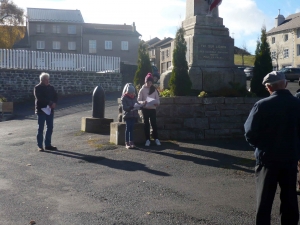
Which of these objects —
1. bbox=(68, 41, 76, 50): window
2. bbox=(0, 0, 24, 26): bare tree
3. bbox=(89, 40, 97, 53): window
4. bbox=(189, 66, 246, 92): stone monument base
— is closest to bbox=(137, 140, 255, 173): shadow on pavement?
bbox=(189, 66, 246, 92): stone monument base

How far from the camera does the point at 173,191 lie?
23.2ft

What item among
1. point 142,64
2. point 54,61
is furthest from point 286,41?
point 142,64

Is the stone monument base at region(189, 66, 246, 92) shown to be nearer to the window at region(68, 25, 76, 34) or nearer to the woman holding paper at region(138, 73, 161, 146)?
the woman holding paper at region(138, 73, 161, 146)

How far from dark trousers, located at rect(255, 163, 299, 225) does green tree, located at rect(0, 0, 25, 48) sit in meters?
41.9

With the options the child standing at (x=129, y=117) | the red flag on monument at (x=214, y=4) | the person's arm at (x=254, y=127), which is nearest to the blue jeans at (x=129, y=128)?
the child standing at (x=129, y=117)

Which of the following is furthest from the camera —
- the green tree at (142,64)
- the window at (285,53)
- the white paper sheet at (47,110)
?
the window at (285,53)

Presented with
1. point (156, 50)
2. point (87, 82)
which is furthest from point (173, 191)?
point (156, 50)

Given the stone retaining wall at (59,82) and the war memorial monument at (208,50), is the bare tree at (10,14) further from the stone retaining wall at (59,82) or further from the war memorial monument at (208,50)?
the war memorial monument at (208,50)

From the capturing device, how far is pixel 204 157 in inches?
376

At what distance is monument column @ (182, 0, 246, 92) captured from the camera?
502 inches

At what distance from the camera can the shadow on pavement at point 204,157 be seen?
883 cm

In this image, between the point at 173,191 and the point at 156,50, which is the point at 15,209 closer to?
the point at 173,191

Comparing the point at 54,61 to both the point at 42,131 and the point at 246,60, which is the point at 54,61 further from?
the point at 246,60

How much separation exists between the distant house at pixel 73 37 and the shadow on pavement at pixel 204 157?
57734 millimetres
